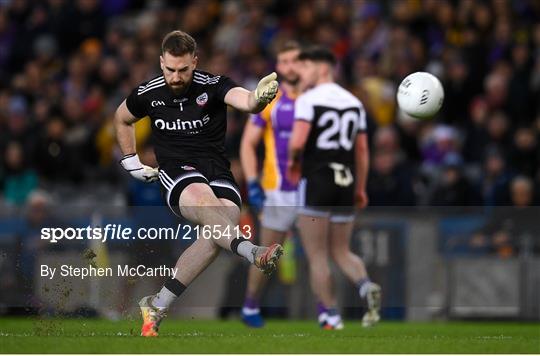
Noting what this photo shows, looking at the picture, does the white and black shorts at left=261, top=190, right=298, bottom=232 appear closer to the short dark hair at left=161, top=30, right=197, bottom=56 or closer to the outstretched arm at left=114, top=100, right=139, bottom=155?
the outstretched arm at left=114, top=100, right=139, bottom=155

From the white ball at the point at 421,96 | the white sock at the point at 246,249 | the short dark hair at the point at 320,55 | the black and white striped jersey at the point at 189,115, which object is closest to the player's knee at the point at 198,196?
the black and white striped jersey at the point at 189,115

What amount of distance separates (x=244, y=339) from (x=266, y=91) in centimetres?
205

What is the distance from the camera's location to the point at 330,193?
14.0 metres

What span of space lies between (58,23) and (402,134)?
6825mm

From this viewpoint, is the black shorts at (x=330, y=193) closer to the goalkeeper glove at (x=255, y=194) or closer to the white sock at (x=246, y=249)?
the goalkeeper glove at (x=255, y=194)

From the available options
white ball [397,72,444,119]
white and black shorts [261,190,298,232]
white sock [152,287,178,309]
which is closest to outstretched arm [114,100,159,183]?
white sock [152,287,178,309]

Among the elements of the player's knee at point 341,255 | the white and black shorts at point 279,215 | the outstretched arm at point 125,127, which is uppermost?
the outstretched arm at point 125,127

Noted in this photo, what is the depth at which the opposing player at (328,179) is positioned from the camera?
13789 millimetres

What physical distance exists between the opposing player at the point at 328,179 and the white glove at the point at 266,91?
3.55 meters

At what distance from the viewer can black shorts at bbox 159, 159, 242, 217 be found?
36.5ft

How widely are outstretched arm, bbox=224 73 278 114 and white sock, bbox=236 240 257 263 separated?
973 millimetres

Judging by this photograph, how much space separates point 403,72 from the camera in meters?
19.3

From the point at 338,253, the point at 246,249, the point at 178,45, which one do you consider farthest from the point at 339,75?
the point at 246,249

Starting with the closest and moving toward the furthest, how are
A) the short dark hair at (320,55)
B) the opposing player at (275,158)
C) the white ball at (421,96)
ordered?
the white ball at (421,96) < the short dark hair at (320,55) < the opposing player at (275,158)
